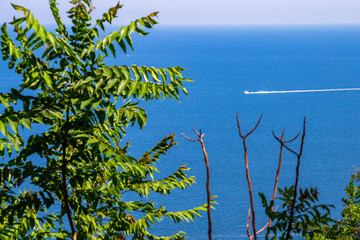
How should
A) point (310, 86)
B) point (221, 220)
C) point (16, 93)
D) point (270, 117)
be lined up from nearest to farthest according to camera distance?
point (16, 93)
point (221, 220)
point (270, 117)
point (310, 86)

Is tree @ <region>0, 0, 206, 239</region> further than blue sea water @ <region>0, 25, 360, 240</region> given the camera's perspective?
No

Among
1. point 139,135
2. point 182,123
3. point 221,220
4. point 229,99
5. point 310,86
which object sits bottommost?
point 221,220

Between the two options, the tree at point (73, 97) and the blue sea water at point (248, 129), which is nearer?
the tree at point (73, 97)

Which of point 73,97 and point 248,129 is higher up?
point 248,129

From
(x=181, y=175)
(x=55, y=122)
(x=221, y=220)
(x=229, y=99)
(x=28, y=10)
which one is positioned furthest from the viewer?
(x=229, y=99)

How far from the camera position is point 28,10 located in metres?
3.33

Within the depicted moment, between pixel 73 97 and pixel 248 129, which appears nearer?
pixel 73 97

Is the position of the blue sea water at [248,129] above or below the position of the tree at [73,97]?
above

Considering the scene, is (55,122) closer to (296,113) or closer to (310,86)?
(296,113)

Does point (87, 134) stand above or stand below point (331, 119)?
below

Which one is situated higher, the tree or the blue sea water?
the blue sea water

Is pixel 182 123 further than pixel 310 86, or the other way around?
pixel 310 86

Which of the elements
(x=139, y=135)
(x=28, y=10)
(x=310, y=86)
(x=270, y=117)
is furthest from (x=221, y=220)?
(x=310, y=86)

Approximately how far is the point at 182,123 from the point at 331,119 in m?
20.1
